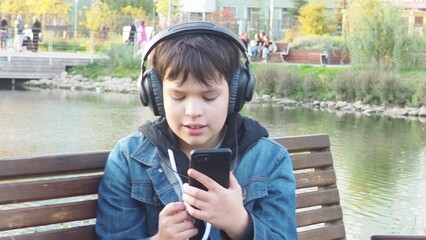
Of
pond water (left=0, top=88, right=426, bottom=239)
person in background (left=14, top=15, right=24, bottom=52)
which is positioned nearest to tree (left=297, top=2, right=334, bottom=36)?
person in background (left=14, top=15, right=24, bottom=52)

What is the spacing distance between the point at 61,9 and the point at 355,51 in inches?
857

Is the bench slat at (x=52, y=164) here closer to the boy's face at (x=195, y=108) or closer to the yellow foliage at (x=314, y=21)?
the boy's face at (x=195, y=108)

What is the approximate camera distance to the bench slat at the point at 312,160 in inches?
150

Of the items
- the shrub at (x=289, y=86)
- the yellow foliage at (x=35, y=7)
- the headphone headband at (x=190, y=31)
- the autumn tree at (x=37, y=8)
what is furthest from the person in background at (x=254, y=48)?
the headphone headband at (x=190, y=31)

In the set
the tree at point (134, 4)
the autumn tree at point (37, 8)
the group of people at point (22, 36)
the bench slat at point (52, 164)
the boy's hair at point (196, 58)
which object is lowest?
the bench slat at point (52, 164)

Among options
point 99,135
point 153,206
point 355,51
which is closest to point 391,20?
point 355,51

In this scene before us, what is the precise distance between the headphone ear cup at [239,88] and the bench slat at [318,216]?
45.1 inches

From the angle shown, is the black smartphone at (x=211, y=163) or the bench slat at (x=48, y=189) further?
the bench slat at (x=48, y=189)

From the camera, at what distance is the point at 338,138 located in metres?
18.7

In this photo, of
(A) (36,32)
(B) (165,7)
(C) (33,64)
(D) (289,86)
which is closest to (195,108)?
(D) (289,86)

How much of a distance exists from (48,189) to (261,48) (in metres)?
31.8

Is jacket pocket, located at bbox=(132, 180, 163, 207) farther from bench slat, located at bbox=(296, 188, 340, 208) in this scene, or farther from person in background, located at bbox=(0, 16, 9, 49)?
person in background, located at bbox=(0, 16, 9, 49)

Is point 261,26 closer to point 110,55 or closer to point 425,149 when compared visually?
point 110,55

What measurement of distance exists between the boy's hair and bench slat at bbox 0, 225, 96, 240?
614mm
